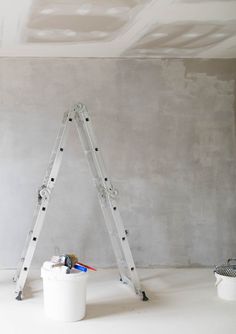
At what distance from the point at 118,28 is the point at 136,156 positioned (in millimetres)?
1569

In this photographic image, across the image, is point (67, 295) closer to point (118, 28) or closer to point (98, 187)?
point (98, 187)

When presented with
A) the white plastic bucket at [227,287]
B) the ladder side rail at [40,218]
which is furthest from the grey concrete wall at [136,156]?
the white plastic bucket at [227,287]

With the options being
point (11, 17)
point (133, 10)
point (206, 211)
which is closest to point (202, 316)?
point (206, 211)

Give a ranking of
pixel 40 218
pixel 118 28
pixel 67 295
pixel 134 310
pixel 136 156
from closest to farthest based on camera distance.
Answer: pixel 67 295 < pixel 134 310 < pixel 40 218 < pixel 118 28 < pixel 136 156

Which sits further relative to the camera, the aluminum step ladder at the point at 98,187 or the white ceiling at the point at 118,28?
the aluminum step ladder at the point at 98,187

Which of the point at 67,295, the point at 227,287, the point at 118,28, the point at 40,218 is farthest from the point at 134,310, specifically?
the point at 118,28

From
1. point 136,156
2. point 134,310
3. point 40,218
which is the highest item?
point 136,156

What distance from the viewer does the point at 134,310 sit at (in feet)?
11.1

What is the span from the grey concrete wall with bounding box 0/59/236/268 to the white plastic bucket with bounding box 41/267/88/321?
62.6 inches

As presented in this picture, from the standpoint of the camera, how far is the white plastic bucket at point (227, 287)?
3.61 metres

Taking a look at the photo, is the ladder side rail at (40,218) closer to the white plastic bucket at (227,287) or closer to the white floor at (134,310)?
the white floor at (134,310)

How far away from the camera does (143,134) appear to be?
4.81 meters

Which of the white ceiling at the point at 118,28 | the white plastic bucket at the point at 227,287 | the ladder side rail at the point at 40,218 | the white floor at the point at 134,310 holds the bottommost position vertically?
the white floor at the point at 134,310

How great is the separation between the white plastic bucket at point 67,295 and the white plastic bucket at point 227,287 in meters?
1.25
